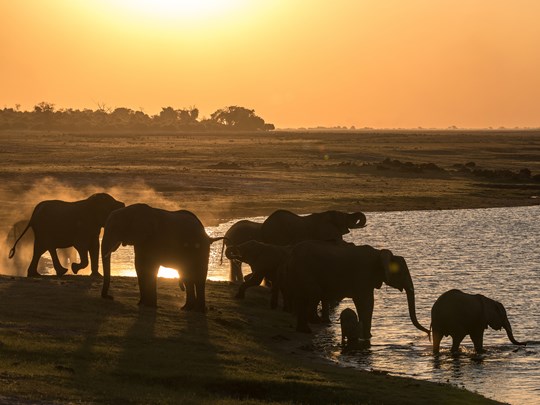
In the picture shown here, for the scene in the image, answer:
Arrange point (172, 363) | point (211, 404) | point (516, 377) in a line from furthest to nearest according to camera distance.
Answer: point (516, 377) → point (172, 363) → point (211, 404)

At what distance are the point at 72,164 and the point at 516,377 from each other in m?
74.8

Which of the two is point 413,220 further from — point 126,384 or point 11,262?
point 126,384

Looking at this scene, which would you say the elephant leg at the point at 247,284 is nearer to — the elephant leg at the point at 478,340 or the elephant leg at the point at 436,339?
the elephant leg at the point at 436,339

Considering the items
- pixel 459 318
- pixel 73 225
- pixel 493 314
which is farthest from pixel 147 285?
pixel 493 314

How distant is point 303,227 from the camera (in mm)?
30500

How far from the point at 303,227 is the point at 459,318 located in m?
8.14

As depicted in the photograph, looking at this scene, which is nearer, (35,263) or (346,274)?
(346,274)

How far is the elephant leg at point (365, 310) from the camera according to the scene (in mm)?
24156

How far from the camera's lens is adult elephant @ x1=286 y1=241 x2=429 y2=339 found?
24297 mm

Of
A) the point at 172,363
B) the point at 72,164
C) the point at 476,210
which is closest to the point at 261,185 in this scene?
the point at 476,210

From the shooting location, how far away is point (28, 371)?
653 inches

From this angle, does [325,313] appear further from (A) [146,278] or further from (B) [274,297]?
(A) [146,278]

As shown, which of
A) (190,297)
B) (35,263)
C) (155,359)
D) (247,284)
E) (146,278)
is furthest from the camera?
(35,263)

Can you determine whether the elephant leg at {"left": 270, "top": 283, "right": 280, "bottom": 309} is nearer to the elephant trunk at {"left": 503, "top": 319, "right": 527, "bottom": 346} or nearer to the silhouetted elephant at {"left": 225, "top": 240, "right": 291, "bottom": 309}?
the silhouetted elephant at {"left": 225, "top": 240, "right": 291, "bottom": 309}
